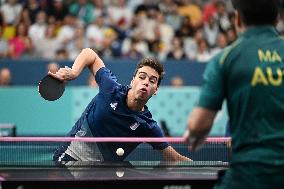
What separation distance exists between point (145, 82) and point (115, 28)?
1086cm

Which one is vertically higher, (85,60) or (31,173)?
(85,60)

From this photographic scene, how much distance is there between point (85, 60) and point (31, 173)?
149 cm

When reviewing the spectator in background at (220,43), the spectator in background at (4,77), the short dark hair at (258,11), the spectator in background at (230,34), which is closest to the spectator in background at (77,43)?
the spectator in background at (4,77)

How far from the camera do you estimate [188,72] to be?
16312 mm

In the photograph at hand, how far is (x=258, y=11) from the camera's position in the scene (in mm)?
4000

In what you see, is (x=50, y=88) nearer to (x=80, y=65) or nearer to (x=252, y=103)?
(x=80, y=65)

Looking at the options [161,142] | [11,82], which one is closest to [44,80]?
[161,142]

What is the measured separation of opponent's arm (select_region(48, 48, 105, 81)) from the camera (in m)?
5.67

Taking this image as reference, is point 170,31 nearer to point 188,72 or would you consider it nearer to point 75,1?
point 188,72

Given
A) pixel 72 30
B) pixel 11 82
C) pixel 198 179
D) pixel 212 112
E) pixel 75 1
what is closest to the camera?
pixel 212 112

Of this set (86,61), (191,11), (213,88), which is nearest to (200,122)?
(213,88)

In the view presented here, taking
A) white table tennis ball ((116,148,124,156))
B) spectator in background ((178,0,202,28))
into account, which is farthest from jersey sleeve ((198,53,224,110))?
spectator in background ((178,0,202,28))

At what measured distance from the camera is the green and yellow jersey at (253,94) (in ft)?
12.9

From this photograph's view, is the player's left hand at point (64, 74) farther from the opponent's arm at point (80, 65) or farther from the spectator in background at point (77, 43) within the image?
the spectator in background at point (77, 43)
